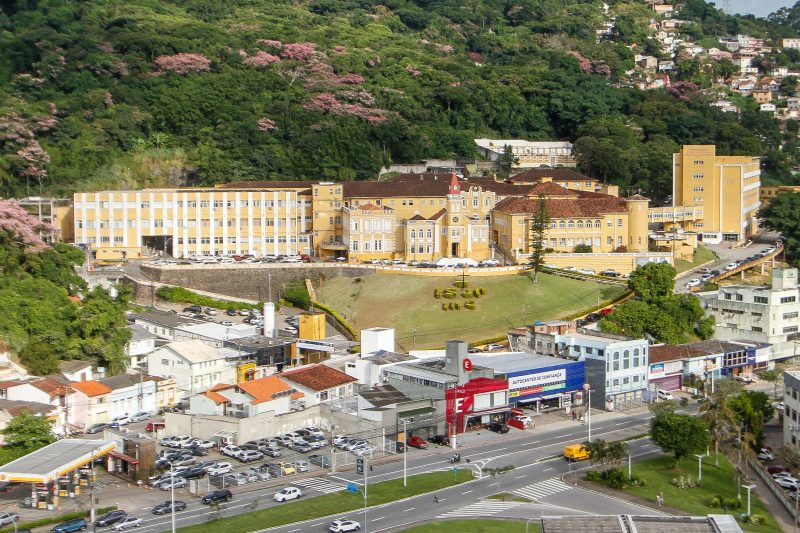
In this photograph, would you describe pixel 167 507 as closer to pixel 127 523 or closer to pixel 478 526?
pixel 127 523

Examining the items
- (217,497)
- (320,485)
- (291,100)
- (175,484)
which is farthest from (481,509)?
(291,100)

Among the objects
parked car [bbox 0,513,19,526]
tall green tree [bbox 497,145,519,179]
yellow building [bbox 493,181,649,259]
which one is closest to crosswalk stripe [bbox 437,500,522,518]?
parked car [bbox 0,513,19,526]

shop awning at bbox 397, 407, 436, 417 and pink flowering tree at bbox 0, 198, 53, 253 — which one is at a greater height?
pink flowering tree at bbox 0, 198, 53, 253

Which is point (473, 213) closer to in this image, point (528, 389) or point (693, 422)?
point (528, 389)

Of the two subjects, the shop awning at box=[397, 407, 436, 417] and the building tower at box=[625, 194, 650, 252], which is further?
the building tower at box=[625, 194, 650, 252]

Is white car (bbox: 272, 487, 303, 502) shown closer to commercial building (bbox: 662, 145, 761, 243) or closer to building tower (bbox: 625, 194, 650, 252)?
building tower (bbox: 625, 194, 650, 252)

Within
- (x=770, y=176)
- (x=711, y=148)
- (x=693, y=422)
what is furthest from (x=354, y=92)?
(x=693, y=422)
